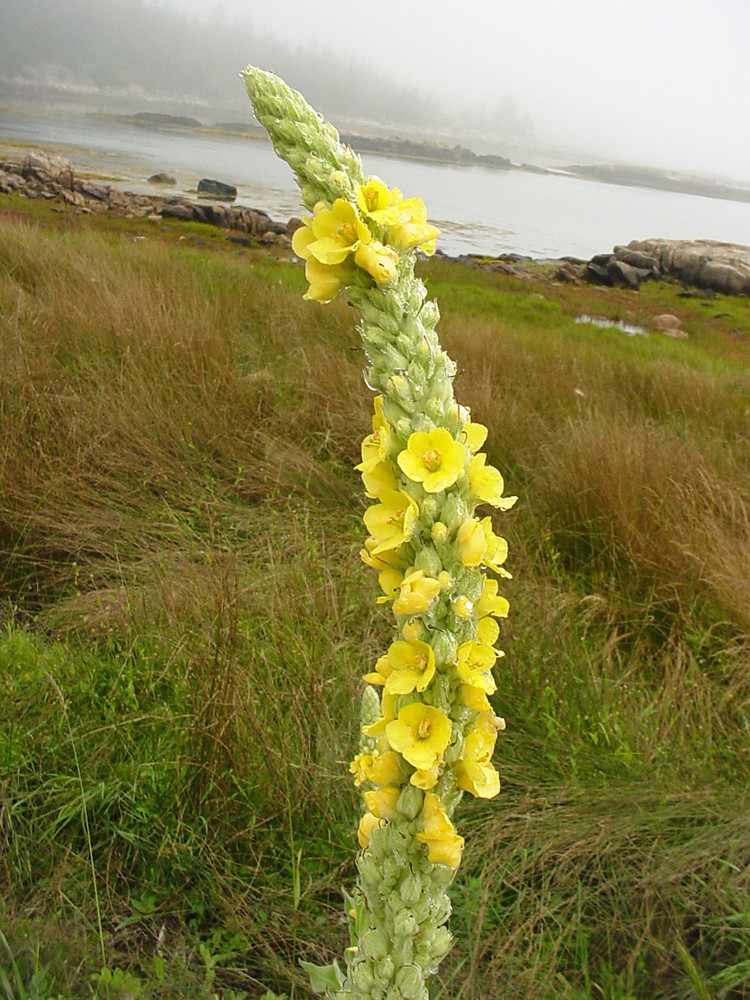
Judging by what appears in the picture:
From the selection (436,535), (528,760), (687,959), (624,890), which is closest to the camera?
(436,535)

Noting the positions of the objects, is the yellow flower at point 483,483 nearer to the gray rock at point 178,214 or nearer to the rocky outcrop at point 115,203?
the rocky outcrop at point 115,203

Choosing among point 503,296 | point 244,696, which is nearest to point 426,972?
point 244,696

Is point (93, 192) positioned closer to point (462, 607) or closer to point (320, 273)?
point (320, 273)

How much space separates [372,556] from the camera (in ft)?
3.00

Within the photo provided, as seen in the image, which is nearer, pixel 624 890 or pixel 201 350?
pixel 624 890

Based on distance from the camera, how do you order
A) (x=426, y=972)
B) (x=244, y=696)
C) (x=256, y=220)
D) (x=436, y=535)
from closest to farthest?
(x=436, y=535) < (x=426, y=972) < (x=244, y=696) < (x=256, y=220)

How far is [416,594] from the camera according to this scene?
2.68ft

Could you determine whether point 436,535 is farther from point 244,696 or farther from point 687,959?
point 244,696

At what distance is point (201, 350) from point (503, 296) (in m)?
21.2

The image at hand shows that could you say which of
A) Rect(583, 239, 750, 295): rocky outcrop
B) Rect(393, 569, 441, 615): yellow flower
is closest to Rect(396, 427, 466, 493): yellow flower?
Rect(393, 569, 441, 615): yellow flower

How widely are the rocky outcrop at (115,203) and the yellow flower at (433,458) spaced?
33.9 metres

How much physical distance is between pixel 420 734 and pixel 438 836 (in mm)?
128

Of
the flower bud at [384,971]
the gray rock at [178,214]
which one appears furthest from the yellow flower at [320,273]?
the gray rock at [178,214]

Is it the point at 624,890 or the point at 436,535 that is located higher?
the point at 436,535
